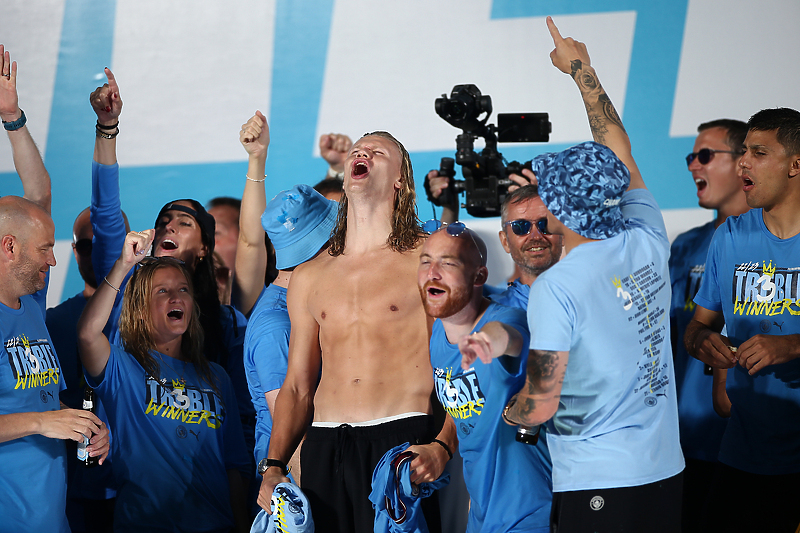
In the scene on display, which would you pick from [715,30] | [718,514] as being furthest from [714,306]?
[715,30]

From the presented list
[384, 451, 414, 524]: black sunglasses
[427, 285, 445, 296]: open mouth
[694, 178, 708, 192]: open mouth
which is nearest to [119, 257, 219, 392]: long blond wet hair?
[384, 451, 414, 524]: black sunglasses

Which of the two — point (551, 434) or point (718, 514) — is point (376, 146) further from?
point (718, 514)

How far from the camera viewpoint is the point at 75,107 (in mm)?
5473

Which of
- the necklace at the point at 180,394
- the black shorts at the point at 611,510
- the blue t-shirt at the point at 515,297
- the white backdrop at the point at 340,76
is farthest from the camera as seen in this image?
the white backdrop at the point at 340,76

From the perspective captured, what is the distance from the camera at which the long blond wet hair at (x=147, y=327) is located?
3078mm

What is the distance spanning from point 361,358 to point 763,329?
4.84 ft

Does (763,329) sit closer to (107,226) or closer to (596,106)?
(596,106)


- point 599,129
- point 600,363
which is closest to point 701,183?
point 599,129

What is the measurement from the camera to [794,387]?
2.65 m

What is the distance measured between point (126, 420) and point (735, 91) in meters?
4.02

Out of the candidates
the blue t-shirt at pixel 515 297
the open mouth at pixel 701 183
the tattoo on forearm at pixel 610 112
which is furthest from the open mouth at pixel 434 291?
the open mouth at pixel 701 183

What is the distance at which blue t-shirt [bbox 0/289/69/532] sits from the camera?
8.28 ft

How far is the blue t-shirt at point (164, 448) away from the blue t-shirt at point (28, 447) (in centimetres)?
26

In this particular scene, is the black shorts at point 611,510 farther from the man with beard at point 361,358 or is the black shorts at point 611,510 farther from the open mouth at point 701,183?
the open mouth at point 701,183
